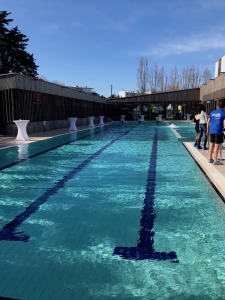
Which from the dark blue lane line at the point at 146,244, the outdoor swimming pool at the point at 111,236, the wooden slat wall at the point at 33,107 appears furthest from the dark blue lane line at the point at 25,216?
the wooden slat wall at the point at 33,107

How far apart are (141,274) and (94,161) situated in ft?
19.1

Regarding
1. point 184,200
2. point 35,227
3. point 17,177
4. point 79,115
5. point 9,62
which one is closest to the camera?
point 35,227

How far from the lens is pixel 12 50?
3531 centimetres

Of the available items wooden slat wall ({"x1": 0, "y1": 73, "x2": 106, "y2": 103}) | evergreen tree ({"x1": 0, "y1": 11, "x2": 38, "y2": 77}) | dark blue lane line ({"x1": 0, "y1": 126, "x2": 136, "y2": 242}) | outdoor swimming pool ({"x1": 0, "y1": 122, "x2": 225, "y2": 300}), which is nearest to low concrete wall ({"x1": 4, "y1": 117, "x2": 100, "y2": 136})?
wooden slat wall ({"x1": 0, "y1": 73, "x2": 106, "y2": 103})

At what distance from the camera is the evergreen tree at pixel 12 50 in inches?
1355

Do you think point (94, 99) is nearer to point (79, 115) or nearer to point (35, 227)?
point (79, 115)

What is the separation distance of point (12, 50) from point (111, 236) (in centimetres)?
3632

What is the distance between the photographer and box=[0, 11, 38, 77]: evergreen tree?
3441 cm

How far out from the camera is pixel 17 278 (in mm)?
2643

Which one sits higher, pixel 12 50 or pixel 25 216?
pixel 12 50

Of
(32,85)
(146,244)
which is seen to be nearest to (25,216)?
(146,244)

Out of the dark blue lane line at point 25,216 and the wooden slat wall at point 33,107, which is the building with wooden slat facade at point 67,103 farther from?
the dark blue lane line at point 25,216

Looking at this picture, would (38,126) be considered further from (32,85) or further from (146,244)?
(146,244)

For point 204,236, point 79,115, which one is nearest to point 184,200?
point 204,236
